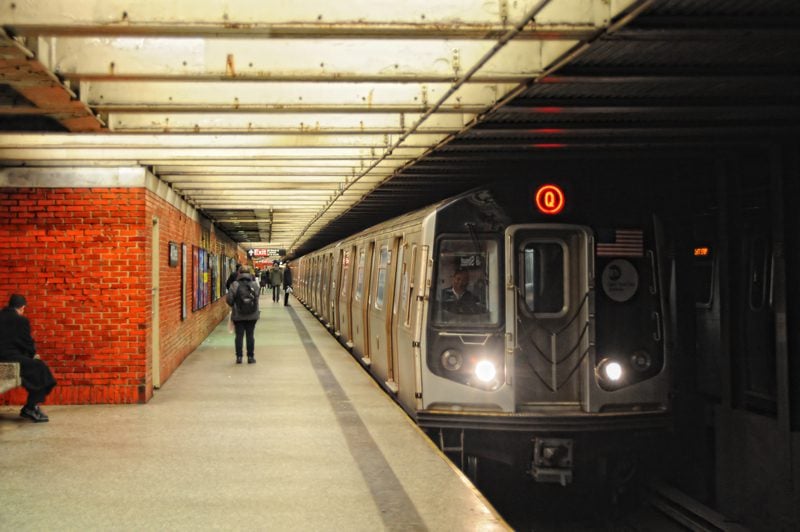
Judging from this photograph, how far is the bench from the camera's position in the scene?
731 cm

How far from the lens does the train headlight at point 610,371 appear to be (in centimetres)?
683

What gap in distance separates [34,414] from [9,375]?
0.60 meters

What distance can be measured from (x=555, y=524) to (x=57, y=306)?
19.0ft

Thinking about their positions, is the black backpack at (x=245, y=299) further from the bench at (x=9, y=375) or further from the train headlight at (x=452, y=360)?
the train headlight at (x=452, y=360)

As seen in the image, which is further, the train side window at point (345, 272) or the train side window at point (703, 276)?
the train side window at point (345, 272)

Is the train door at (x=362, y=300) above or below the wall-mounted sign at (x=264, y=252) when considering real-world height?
below

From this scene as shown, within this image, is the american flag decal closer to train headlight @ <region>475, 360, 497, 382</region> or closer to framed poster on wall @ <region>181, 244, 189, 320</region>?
train headlight @ <region>475, 360, 497, 382</region>

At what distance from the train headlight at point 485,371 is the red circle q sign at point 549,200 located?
1443 mm

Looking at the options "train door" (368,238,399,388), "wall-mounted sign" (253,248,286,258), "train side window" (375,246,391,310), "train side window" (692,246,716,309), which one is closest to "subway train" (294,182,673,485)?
"train side window" (692,246,716,309)

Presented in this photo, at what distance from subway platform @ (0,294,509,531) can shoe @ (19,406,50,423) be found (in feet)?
0.41

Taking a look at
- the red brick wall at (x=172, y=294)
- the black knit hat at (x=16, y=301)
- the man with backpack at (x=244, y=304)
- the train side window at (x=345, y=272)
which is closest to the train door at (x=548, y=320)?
the red brick wall at (x=172, y=294)

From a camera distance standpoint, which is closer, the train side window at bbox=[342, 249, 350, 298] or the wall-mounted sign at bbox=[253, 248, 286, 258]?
the train side window at bbox=[342, 249, 350, 298]

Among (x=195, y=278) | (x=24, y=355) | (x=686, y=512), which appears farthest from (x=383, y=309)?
(x=195, y=278)

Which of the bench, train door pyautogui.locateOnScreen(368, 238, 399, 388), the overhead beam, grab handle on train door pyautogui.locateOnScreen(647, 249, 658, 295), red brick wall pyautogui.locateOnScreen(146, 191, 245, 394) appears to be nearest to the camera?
the overhead beam
